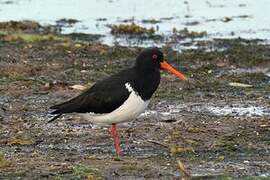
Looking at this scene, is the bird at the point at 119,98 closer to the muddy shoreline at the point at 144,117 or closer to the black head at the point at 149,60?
the black head at the point at 149,60

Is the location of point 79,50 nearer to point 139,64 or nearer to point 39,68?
point 39,68

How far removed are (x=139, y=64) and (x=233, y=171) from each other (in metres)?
2.05

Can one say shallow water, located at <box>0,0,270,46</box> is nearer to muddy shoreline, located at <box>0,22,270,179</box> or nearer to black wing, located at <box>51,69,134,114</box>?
muddy shoreline, located at <box>0,22,270,179</box>

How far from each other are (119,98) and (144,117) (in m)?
2.20

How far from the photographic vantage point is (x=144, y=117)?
12.4 meters

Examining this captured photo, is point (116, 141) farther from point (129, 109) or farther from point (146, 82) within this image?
point (146, 82)

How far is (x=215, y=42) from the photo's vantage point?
65.1ft

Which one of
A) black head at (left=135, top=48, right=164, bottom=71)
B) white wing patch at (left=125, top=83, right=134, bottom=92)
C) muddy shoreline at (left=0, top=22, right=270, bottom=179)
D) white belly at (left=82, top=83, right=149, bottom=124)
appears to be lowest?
muddy shoreline at (left=0, top=22, right=270, bottom=179)

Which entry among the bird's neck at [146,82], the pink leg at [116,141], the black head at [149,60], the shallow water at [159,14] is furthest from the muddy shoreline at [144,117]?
the shallow water at [159,14]

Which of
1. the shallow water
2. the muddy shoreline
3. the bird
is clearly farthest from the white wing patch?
the shallow water

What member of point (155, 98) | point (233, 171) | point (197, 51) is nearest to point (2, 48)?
point (197, 51)

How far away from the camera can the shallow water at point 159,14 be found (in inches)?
882

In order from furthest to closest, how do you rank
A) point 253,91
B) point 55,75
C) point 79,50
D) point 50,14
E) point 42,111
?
point 50,14, point 79,50, point 55,75, point 253,91, point 42,111

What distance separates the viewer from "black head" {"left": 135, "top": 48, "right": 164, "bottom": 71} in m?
10.5
